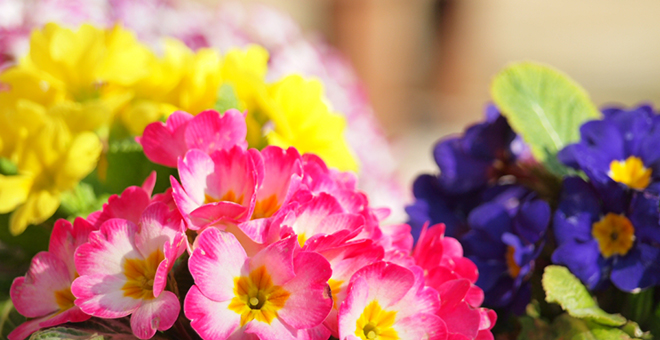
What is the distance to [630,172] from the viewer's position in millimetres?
414

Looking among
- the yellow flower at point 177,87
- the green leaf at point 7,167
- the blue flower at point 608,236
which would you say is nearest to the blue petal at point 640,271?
the blue flower at point 608,236

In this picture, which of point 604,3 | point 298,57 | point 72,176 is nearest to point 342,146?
point 72,176

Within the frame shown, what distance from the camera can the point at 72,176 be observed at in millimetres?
388

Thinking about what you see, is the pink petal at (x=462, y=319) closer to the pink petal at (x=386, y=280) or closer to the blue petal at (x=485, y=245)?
the pink petal at (x=386, y=280)

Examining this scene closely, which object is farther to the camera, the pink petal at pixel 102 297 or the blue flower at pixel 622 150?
the blue flower at pixel 622 150

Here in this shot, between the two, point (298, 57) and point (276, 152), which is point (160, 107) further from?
point (298, 57)

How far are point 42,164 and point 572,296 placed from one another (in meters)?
0.38

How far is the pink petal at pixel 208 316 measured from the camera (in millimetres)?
254

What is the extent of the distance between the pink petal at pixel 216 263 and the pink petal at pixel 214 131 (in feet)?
0.22

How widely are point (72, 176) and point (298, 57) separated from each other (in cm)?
69

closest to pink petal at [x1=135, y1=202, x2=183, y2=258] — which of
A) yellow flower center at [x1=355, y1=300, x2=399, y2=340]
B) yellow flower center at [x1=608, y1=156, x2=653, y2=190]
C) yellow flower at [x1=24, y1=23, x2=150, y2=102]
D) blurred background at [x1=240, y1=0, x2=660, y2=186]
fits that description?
yellow flower center at [x1=355, y1=300, x2=399, y2=340]

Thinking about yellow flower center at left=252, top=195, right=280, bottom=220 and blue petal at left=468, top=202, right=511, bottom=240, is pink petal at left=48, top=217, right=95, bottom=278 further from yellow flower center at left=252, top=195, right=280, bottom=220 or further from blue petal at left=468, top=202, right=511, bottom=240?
blue petal at left=468, top=202, right=511, bottom=240

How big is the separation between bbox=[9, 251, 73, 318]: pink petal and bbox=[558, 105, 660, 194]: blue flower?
34 centimetres

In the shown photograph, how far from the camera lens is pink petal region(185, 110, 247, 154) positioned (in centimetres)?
32
